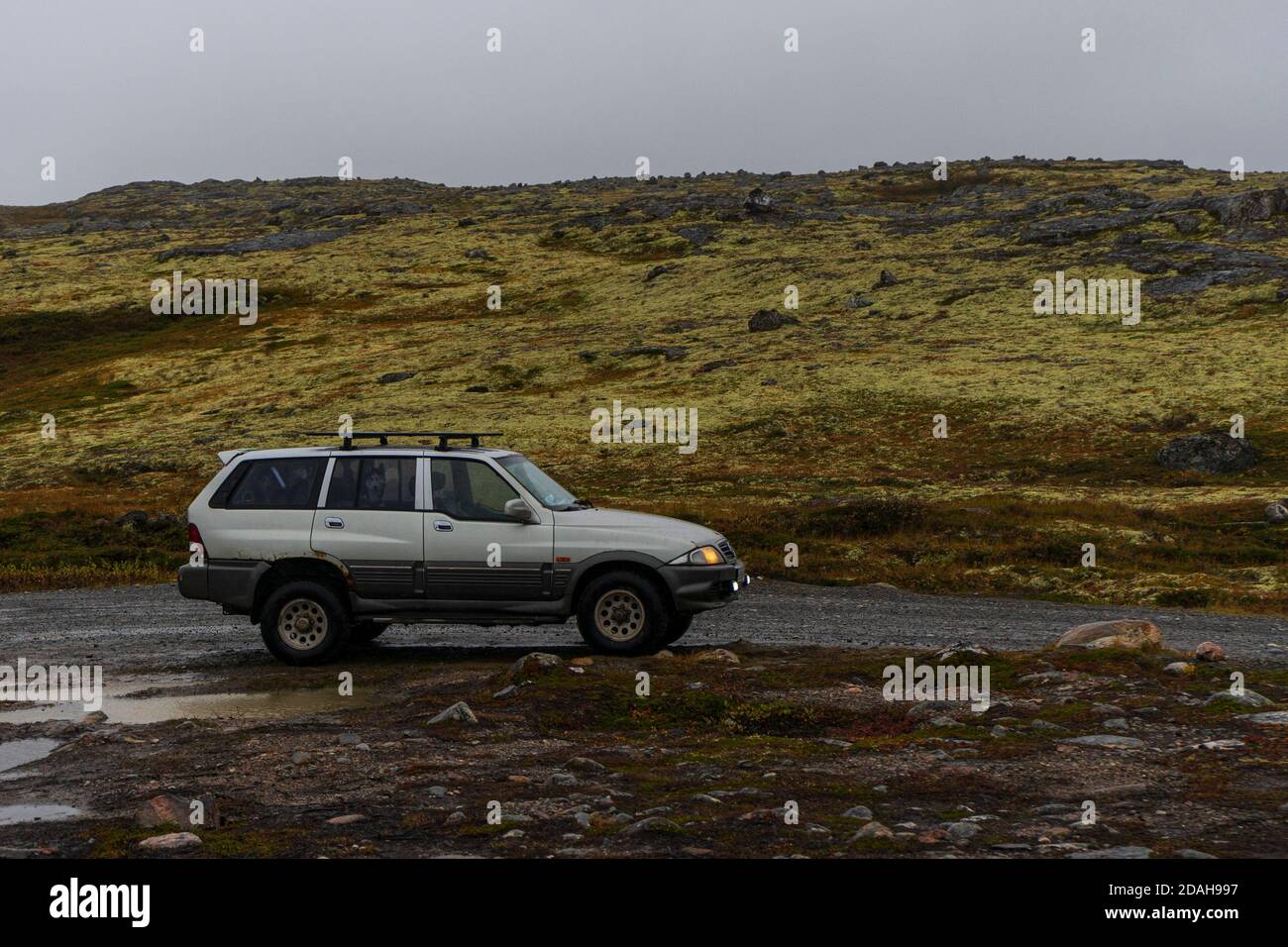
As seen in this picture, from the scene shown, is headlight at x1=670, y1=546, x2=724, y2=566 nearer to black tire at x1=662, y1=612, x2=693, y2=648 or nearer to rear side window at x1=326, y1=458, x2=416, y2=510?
black tire at x1=662, y1=612, x2=693, y2=648

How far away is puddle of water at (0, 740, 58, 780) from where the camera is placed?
10055mm

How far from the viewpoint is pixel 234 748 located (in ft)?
33.8

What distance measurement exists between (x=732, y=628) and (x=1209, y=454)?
28.1 m

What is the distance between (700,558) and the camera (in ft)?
47.9

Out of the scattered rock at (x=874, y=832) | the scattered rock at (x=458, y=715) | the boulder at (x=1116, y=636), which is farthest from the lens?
the boulder at (x=1116, y=636)

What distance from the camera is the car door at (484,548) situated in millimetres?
14711

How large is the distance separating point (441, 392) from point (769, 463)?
22.8 meters

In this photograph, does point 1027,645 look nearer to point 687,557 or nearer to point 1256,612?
point 687,557

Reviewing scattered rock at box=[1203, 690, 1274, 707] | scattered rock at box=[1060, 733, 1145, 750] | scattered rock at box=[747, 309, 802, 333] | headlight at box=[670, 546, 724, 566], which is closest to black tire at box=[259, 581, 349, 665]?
headlight at box=[670, 546, 724, 566]

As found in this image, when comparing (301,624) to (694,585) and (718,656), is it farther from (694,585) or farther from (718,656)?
(718,656)

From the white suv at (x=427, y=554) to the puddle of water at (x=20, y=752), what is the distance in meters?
4.09

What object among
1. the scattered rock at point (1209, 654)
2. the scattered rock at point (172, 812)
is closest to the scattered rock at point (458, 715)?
the scattered rock at point (172, 812)

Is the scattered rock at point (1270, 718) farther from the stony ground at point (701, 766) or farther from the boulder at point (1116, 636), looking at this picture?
the boulder at point (1116, 636)
